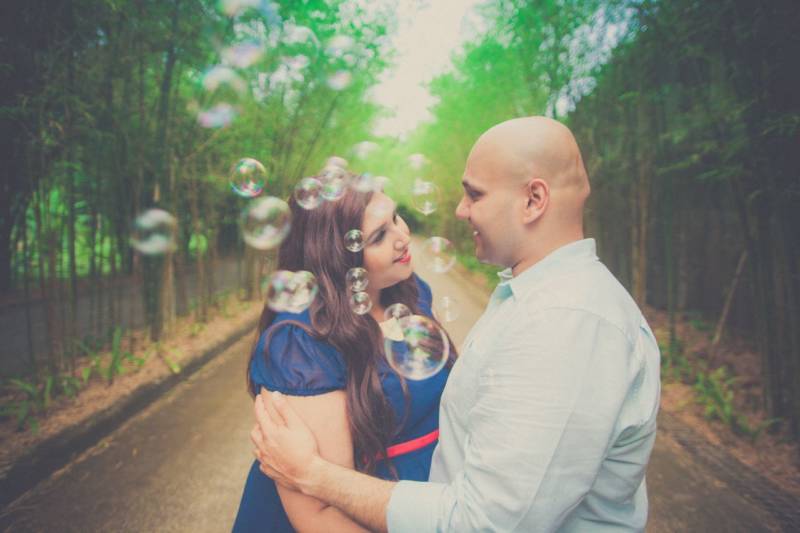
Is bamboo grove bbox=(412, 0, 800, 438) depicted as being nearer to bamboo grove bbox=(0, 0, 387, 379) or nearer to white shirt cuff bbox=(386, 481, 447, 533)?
bamboo grove bbox=(0, 0, 387, 379)

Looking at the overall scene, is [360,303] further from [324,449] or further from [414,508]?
[414,508]

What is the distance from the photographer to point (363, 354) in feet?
4.81

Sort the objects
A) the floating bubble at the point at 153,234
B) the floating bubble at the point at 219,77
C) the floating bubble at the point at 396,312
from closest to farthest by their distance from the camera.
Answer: the floating bubble at the point at 396,312
the floating bubble at the point at 153,234
the floating bubble at the point at 219,77

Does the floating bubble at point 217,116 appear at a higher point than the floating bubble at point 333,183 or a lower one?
higher

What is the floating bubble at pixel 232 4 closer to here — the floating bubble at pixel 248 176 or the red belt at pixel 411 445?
the floating bubble at pixel 248 176

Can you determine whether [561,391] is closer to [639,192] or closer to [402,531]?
[402,531]

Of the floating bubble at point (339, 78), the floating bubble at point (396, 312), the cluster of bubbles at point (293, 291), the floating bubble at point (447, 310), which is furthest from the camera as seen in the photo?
the floating bubble at point (339, 78)

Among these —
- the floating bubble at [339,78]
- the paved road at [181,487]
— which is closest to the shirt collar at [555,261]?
the paved road at [181,487]

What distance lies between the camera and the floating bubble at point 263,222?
2.55m

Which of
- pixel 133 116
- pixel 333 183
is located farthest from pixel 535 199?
pixel 133 116

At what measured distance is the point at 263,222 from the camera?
2.68 m

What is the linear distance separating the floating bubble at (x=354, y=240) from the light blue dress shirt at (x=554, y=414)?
0.72m

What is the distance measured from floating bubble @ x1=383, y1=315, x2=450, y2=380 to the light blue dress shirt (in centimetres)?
49

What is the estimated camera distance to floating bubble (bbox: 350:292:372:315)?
1608 millimetres
